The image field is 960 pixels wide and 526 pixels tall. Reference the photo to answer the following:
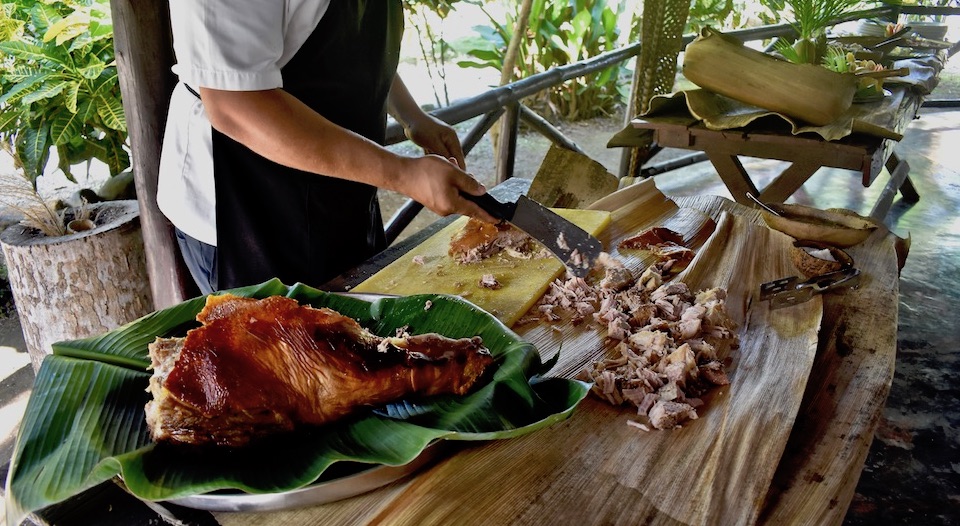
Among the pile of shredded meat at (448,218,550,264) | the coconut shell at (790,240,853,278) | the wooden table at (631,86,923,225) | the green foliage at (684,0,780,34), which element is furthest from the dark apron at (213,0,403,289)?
the green foliage at (684,0,780,34)

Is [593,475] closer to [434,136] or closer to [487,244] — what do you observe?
[487,244]

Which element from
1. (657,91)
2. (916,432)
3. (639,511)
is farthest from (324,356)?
(657,91)

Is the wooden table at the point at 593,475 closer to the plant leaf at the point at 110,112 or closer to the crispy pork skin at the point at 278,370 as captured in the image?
the crispy pork skin at the point at 278,370

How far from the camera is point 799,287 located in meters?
2.12

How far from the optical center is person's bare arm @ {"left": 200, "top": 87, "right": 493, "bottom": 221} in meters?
1.69

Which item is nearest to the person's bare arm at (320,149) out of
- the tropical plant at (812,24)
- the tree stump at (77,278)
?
the tree stump at (77,278)

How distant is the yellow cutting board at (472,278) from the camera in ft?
6.63

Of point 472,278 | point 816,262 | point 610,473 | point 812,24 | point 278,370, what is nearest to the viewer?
point 278,370

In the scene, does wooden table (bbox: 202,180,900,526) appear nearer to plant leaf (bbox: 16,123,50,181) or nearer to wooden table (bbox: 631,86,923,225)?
wooden table (bbox: 631,86,923,225)

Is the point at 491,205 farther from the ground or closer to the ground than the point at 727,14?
closer to the ground

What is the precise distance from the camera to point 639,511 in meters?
1.25

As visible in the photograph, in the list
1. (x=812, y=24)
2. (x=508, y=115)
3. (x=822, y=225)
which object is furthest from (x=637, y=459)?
(x=812, y=24)

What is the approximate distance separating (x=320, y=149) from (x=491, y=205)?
515 mm

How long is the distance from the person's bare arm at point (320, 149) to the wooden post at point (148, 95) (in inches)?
54.2
